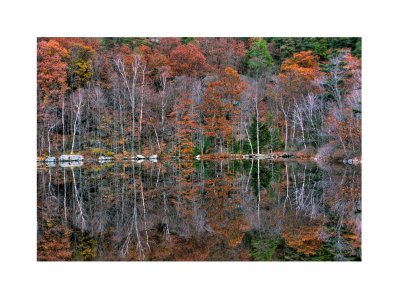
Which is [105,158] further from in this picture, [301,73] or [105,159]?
[301,73]

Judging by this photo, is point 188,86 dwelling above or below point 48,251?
above

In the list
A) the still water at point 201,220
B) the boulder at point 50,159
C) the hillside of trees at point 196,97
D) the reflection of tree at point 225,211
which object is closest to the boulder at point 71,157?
the hillside of trees at point 196,97

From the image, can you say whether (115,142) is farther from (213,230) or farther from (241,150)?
(213,230)

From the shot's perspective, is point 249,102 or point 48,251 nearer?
point 48,251

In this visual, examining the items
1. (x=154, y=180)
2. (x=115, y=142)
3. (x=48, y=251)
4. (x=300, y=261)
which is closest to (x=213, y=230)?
(x=300, y=261)

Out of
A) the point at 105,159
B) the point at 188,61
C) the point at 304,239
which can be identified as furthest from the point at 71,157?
the point at 304,239

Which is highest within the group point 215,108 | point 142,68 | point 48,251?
point 142,68

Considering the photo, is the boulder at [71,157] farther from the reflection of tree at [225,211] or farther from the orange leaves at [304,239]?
the orange leaves at [304,239]
